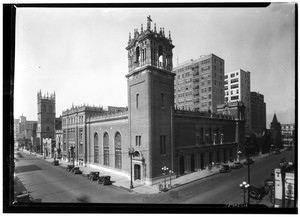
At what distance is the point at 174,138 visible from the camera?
728 inches

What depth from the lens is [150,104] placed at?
16312 millimetres

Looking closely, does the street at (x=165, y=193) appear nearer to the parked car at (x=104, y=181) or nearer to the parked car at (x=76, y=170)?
the parked car at (x=104, y=181)

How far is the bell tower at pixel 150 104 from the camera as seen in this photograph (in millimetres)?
15703

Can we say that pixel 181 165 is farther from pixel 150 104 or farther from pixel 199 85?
pixel 199 85

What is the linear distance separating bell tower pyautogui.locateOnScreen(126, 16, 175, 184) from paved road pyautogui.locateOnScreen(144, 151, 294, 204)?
2.97m

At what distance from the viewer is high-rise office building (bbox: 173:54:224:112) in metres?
37.1

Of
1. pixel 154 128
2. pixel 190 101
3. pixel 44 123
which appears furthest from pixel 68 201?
pixel 190 101

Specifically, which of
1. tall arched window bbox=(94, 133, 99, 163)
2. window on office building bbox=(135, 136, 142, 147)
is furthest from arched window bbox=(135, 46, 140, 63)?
tall arched window bbox=(94, 133, 99, 163)

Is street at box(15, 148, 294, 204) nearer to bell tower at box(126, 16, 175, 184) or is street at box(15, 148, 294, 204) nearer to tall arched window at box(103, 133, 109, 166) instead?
bell tower at box(126, 16, 175, 184)

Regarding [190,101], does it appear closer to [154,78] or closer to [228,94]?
[228,94]

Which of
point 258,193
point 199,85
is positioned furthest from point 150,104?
point 199,85

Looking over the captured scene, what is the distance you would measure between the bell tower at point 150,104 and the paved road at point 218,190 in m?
2.97

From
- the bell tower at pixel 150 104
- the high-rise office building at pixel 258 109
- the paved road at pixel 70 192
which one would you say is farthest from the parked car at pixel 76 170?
the high-rise office building at pixel 258 109

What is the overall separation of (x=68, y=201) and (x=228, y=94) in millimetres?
33314
